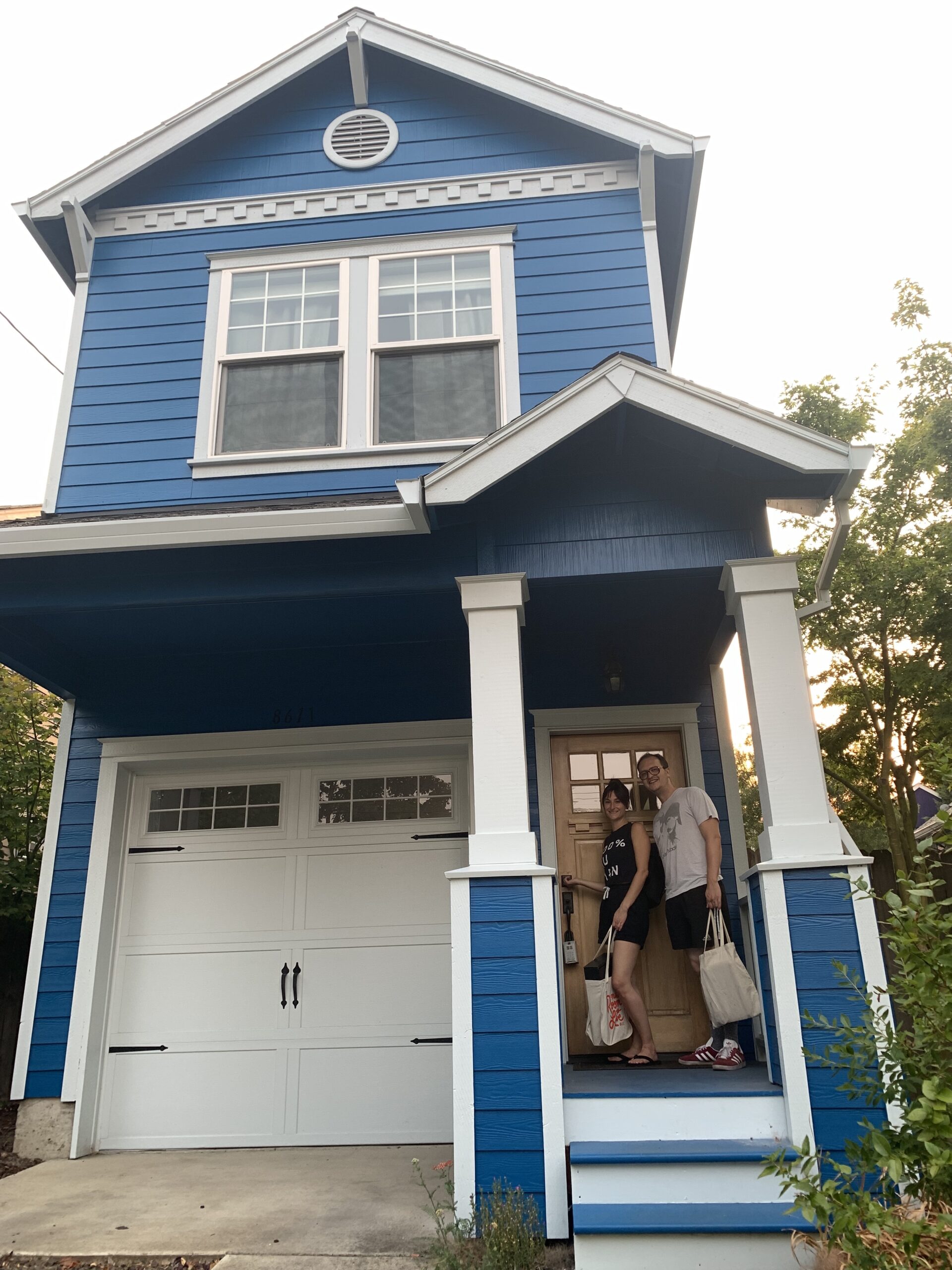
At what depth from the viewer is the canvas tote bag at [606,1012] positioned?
4.46 meters

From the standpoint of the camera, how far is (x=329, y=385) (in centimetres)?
580

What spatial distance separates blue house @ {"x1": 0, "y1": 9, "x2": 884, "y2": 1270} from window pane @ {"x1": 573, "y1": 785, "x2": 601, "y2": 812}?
0.01 meters

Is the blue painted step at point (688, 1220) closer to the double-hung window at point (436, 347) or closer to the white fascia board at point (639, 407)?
the white fascia board at point (639, 407)

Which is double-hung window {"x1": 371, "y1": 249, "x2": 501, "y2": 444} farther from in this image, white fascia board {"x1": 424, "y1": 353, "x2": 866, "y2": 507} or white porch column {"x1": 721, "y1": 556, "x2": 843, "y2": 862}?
white porch column {"x1": 721, "y1": 556, "x2": 843, "y2": 862}

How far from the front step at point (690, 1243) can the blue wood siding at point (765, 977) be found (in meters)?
0.55

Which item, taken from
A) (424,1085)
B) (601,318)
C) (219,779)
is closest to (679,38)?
(601,318)

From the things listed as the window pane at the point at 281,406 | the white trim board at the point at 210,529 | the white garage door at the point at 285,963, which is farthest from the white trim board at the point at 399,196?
the white garage door at the point at 285,963

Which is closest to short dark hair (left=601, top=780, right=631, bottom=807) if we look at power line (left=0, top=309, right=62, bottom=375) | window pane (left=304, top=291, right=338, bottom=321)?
window pane (left=304, top=291, right=338, bottom=321)

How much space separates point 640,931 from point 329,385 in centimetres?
367

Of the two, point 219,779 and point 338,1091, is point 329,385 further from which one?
point 338,1091

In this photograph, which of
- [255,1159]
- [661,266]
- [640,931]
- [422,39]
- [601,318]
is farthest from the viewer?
[661,266]

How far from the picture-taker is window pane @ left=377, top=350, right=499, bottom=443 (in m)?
5.61

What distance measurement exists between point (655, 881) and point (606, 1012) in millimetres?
687

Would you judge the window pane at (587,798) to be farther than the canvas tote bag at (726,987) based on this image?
Yes
